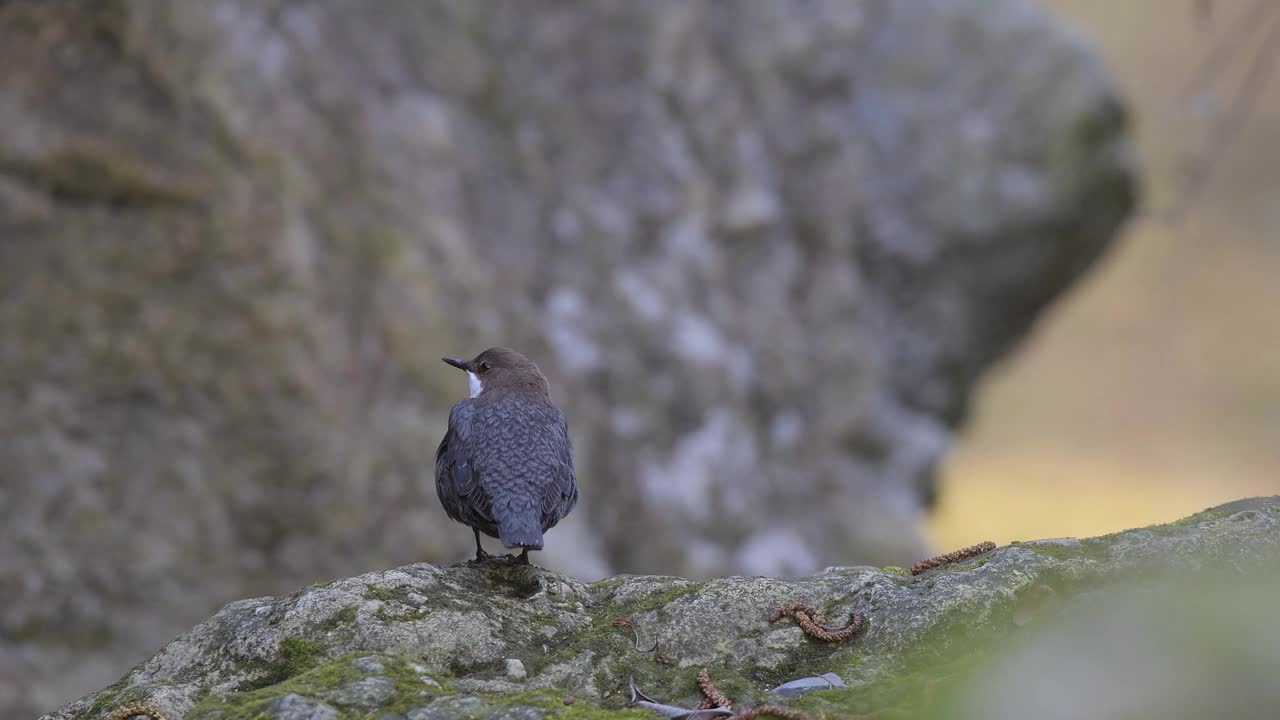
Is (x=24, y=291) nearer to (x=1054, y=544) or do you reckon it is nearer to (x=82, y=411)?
(x=82, y=411)

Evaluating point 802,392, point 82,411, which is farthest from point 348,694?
point 802,392

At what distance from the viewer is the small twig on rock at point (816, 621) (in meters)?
3.15

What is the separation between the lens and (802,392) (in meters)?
11.3

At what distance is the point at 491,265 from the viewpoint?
9820mm

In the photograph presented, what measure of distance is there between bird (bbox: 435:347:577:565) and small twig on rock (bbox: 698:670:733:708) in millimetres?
978

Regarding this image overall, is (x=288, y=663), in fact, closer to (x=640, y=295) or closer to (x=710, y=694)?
(x=710, y=694)

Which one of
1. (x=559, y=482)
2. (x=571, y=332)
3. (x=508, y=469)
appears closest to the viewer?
(x=508, y=469)

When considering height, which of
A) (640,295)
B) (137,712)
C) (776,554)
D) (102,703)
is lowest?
(137,712)

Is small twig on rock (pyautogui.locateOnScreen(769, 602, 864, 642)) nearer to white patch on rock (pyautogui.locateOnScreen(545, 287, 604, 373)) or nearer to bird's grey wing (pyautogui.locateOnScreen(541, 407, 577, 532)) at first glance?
bird's grey wing (pyautogui.locateOnScreen(541, 407, 577, 532))

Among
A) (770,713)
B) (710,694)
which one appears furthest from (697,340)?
(770,713)

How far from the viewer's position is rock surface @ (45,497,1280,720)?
278cm

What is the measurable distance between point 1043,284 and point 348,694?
11.8 metres

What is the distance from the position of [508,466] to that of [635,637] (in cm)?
101

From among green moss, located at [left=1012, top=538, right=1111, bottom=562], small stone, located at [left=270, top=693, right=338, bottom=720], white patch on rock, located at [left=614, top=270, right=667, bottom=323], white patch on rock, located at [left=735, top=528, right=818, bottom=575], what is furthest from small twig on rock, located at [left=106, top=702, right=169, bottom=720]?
white patch on rock, located at [left=614, top=270, right=667, bottom=323]
